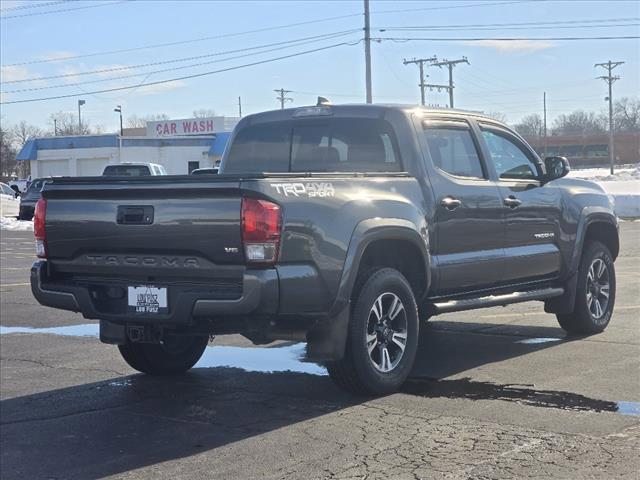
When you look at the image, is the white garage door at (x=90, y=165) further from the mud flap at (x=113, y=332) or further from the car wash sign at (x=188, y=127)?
the mud flap at (x=113, y=332)

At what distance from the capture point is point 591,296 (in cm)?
897

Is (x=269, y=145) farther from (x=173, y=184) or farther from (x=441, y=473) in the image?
(x=441, y=473)

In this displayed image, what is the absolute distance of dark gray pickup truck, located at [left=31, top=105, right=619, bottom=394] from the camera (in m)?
5.86

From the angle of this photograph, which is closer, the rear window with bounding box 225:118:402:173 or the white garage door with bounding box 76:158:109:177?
the rear window with bounding box 225:118:402:173

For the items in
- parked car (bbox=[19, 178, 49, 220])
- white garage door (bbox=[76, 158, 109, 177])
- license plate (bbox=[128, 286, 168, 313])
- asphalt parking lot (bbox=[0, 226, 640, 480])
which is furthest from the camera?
white garage door (bbox=[76, 158, 109, 177])

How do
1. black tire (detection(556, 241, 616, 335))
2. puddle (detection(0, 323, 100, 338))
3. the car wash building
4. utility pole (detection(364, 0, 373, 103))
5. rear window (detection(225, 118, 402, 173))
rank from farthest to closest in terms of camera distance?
the car wash building
utility pole (detection(364, 0, 373, 103))
puddle (detection(0, 323, 100, 338))
black tire (detection(556, 241, 616, 335))
rear window (detection(225, 118, 402, 173))

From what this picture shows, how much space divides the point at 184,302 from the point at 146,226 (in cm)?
59

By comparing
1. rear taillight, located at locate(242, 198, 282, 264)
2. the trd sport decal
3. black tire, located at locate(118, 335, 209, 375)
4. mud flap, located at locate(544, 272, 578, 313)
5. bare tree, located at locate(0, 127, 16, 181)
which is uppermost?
bare tree, located at locate(0, 127, 16, 181)

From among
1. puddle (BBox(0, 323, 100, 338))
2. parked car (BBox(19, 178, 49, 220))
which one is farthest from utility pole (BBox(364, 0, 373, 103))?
puddle (BBox(0, 323, 100, 338))

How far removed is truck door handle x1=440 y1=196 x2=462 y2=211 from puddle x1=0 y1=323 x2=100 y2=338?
4.57 meters

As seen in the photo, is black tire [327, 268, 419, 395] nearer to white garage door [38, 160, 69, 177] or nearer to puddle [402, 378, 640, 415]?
puddle [402, 378, 640, 415]

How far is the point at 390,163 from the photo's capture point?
287 inches

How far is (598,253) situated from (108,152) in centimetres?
5668

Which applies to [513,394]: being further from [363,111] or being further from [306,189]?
[363,111]
